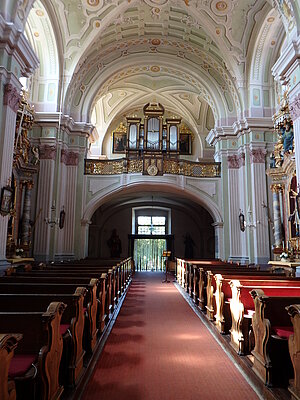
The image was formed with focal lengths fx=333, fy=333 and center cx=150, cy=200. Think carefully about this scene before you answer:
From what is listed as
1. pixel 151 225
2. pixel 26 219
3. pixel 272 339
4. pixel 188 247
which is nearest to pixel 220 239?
pixel 188 247

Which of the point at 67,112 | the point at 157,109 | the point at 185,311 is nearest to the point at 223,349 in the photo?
the point at 185,311

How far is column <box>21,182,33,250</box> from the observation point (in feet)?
34.4

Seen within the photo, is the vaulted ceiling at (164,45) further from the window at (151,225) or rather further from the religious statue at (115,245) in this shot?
the window at (151,225)

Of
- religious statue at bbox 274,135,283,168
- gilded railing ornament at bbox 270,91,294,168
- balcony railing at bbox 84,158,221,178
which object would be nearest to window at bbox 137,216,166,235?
balcony railing at bbox 84,158,221,178

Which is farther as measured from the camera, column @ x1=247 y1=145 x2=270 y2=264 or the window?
the window

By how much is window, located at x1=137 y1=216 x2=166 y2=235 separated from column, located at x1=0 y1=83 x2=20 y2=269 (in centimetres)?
1358

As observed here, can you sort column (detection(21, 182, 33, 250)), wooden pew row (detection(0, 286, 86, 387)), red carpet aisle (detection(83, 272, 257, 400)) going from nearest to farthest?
red carpet aisle (detection(83, 272, 257, 400)) < wooden pew row (detection(0, 286, 86, 387)) < column (detection(21, 182, 33, 250))

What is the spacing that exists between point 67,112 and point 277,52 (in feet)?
27.1

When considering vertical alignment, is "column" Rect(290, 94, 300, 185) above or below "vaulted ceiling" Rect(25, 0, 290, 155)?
below

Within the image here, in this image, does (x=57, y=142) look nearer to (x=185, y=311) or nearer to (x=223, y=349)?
(x=185, y=311)

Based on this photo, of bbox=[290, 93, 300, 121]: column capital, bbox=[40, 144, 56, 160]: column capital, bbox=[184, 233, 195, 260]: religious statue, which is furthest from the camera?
bbox=[184, 233, 195, 260]: religious statue

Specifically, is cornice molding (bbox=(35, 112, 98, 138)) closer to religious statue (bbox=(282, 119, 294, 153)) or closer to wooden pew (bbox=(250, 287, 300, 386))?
religious statue (bbox=(282, 119, 294, 153))

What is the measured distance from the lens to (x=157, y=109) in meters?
18.2

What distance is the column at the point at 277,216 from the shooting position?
429 inches
